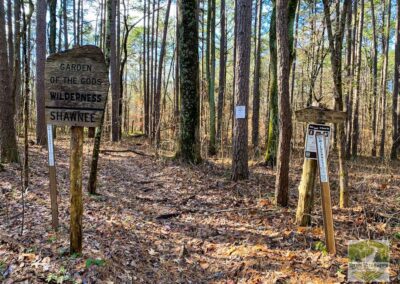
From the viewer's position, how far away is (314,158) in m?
4.09

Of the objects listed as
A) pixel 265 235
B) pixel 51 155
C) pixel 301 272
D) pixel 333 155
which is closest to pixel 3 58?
pixel 51 155

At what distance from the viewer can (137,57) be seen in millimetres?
26281

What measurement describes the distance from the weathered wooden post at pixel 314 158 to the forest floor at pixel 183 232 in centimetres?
24

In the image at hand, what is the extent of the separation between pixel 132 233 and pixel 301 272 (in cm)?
241

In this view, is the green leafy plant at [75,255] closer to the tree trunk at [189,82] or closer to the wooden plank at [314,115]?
the wooden plank at [314,115]

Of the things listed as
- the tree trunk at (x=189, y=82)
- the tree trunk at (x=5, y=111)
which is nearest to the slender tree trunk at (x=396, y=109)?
the tree trunk at (x=189, y=82)

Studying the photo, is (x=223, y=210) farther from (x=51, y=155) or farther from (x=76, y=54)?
(x=76, y=54)

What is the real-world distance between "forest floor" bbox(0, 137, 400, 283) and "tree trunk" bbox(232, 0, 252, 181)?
0.48 meters

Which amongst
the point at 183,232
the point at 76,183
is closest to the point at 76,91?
the point at 76,183

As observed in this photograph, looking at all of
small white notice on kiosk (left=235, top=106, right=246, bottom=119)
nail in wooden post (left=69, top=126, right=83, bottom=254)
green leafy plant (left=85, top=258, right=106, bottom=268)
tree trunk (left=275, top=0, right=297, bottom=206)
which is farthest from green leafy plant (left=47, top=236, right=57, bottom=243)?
small white notice on kiosk (left=235, top=106, right=246, bottom=119)

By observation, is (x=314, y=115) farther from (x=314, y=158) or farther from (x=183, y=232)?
(x=183, y=232)

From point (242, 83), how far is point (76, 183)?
178 inches

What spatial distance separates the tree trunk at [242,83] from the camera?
6816 mm

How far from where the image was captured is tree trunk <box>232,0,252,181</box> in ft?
22.4
